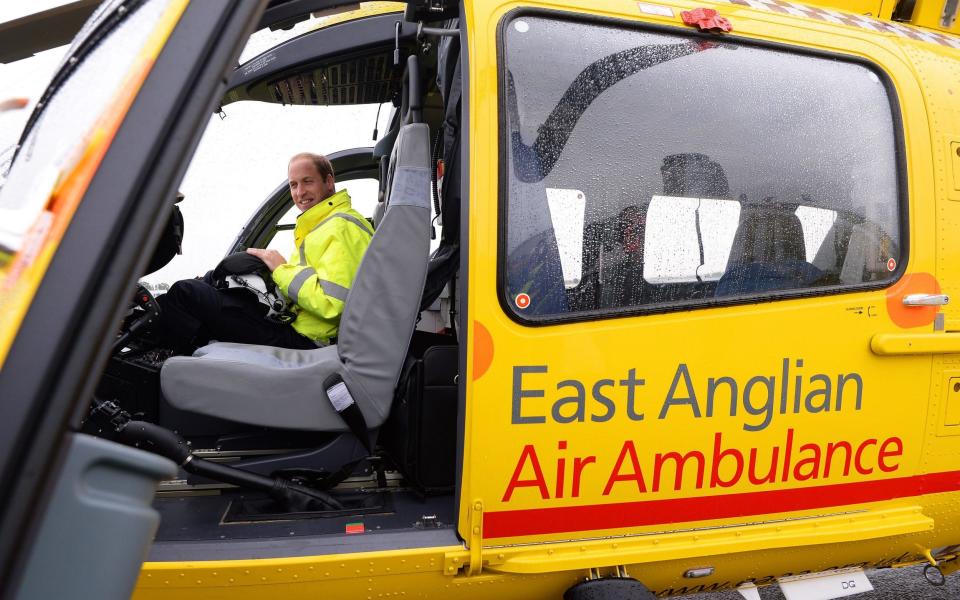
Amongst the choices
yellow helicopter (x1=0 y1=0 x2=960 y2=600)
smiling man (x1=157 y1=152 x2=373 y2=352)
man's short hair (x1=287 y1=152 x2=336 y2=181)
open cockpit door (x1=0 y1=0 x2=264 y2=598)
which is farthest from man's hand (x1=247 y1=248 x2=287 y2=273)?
open cockpit door (x1=0 y1=0 x2=264 y2=598)

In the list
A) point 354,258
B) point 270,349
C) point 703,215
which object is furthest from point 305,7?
point 703,215

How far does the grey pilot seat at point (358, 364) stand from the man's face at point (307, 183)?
1162 millimetres

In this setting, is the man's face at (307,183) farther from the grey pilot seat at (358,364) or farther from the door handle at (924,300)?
the door handle at (924,300)

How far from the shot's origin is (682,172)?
6.93 feet

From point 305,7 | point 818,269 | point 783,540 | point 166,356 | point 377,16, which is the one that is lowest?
point 783,540

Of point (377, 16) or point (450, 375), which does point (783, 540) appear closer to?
point (450, 375)

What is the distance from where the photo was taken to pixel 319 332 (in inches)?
112

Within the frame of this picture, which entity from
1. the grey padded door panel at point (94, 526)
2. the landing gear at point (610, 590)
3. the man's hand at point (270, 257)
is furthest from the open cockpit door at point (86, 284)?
the man's hand at point (270, 257)

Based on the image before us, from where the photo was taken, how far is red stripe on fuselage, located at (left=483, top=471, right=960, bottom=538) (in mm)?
1979

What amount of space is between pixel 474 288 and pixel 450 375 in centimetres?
48

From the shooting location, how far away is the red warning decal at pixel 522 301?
1951 millimetres

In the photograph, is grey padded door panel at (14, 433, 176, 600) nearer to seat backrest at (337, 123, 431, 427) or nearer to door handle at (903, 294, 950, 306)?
seat backrest at (337, 123, 431, 427)

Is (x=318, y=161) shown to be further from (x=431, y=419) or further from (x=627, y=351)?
(x=627, y=351)

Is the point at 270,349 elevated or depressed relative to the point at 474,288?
depressed
